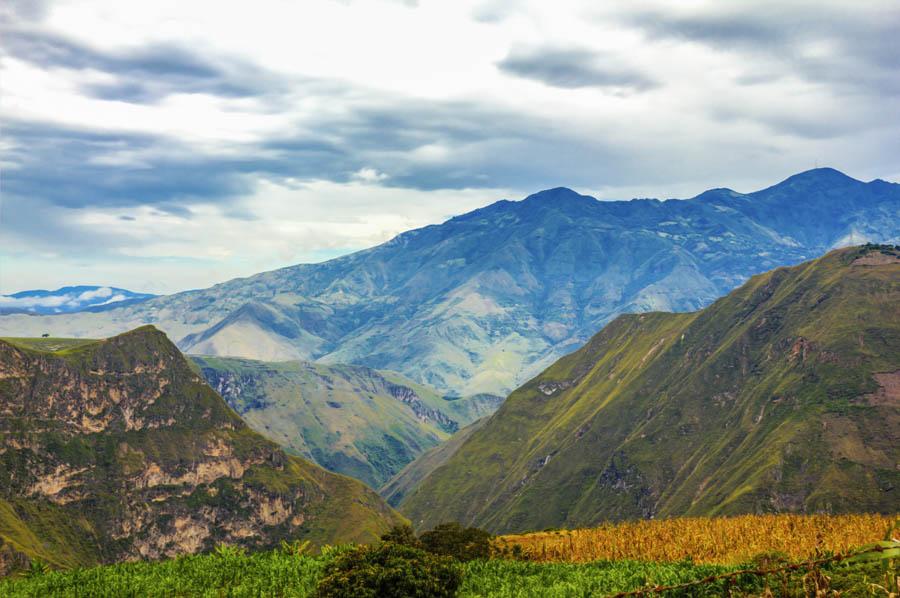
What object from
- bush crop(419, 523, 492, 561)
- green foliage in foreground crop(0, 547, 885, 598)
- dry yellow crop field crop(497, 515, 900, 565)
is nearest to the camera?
green foliage in foreground crop(0, 547, 885, 598)

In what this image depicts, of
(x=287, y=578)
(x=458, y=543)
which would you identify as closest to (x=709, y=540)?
(x=458, y=543)

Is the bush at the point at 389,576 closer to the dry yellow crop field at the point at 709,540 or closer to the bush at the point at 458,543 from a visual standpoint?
the dry yellow crop field at the point at 709,540

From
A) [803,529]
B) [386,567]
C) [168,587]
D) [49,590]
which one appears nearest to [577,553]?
[803,529]

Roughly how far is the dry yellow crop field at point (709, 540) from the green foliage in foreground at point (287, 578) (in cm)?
949

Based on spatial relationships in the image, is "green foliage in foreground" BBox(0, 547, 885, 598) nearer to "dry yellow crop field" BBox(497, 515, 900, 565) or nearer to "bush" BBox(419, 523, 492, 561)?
"dry yellow crop field" BBox(497, 515, 900, 565)

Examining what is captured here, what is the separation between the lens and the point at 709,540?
63.5 metres

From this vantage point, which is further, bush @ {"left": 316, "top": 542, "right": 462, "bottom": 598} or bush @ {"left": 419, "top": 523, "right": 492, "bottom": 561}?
bush @ {"left": 419, "top": 523, "right": 492, "bottom": 561}

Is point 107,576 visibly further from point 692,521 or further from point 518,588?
point 692,521

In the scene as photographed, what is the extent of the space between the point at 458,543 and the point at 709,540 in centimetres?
2550

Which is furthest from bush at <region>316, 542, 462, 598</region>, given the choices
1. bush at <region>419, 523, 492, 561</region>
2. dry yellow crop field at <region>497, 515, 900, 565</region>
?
bush at <region>419, 523, 492, 561</region>

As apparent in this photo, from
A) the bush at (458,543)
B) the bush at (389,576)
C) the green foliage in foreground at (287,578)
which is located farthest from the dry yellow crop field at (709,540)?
the bush at (389,576)

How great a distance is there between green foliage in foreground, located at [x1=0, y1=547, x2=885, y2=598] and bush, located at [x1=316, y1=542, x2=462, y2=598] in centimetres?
126

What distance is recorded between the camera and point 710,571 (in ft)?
139

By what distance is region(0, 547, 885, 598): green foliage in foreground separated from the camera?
136 ft
